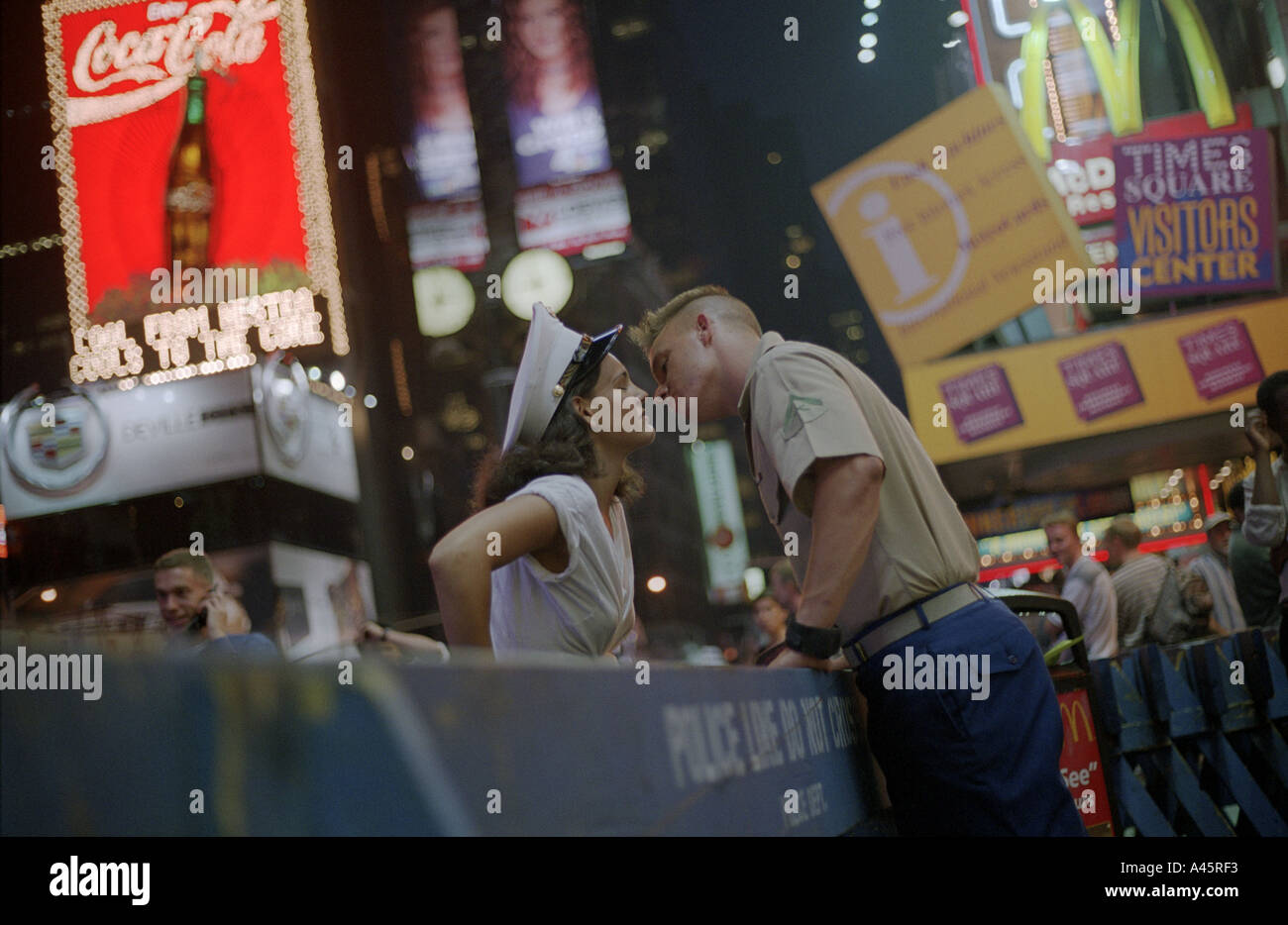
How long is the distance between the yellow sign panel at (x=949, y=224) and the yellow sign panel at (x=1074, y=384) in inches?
15.2

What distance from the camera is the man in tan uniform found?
211cm

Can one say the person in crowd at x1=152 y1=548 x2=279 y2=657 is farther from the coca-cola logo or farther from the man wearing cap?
the coca-cola logo

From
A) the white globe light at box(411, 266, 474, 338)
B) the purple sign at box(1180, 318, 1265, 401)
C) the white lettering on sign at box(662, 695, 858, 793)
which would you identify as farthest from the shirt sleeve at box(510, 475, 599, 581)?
the white globe light at box(411, 266, 474, 338)

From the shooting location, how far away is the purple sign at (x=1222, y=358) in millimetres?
9266

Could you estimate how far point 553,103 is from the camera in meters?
22.8

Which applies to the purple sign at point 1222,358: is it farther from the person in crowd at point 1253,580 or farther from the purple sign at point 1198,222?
the person in crowd at point 1253,580

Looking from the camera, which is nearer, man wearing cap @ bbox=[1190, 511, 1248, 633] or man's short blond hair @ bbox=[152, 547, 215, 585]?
man's short blond hair @ bbox=[152, 547, 215, 585]

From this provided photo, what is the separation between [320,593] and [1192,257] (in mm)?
12240

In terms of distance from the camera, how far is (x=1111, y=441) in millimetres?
9531

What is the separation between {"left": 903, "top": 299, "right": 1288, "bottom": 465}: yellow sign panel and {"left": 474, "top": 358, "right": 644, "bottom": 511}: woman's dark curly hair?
7096 millimetres

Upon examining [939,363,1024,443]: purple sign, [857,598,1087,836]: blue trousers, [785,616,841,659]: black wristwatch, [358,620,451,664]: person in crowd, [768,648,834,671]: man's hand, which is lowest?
[857,598,1087,836]: blue trousers

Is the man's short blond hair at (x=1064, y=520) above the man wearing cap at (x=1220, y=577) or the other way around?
above

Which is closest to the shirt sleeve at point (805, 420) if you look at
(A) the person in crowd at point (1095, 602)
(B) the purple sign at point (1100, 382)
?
(A) the person in crowd at point (1095, 602)
